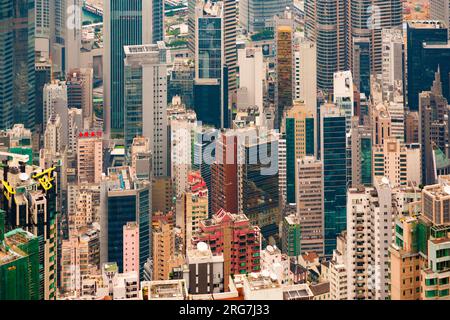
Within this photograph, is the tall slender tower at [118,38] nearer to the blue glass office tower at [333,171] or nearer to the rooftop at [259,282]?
the blue glass office tower at [333,171]

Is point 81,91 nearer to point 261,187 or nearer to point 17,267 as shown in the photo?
point 261,187

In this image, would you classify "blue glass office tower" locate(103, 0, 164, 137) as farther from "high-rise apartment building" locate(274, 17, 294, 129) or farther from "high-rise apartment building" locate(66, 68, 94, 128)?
"high-rise apartment building" locate(274, 17, 294, 129)

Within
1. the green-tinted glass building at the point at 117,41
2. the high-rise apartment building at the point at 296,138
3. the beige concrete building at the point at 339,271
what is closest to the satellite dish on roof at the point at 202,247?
the beige concrete building at the point at 339,271

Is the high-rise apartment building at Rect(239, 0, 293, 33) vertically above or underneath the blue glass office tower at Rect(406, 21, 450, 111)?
above

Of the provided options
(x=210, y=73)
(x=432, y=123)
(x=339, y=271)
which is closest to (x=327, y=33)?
(x=210, y=73)

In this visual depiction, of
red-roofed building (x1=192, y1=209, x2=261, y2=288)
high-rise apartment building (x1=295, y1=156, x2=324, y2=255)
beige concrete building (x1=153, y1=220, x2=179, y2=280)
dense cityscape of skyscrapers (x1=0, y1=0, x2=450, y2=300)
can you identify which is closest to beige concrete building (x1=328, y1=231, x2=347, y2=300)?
dense cityscape of skyscrapers (x1=0, y1=0, x2=450, y2=300)

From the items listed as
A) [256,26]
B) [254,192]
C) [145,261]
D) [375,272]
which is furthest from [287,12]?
[375,272]

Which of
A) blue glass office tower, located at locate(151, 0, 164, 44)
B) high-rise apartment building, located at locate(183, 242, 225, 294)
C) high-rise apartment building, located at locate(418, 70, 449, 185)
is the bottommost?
high-rise apartment building, located at locate(183, 242, 225, 294)
